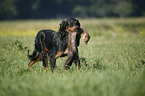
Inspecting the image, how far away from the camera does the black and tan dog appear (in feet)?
10.7

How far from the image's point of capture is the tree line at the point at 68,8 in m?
50.4

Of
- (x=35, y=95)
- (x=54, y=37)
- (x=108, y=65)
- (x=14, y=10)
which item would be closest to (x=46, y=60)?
(x=54, y=37)

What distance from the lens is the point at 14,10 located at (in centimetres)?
5038

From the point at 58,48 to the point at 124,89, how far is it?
1.82 metres

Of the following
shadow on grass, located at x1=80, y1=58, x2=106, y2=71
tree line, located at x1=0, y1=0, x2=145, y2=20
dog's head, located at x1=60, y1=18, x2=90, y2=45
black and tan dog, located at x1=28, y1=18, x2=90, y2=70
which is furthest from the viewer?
tree line, located at x1=0, y1=0, x2=145, y2=20

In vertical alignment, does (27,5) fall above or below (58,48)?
above

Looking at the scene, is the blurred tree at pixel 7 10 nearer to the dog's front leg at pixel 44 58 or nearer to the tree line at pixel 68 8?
the tree line at pixel 68 8

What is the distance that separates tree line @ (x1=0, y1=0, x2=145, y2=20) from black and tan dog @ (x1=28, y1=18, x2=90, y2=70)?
151 feet

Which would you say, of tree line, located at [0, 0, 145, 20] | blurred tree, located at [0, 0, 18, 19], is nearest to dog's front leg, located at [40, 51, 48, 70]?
tree line, located at [0, 0, 145, 20]

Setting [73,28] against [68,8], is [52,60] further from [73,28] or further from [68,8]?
[68,8]

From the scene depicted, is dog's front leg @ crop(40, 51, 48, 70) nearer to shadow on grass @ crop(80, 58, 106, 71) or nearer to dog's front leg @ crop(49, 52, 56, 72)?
dog's front leg @ crop(49, 52, 56, 72)

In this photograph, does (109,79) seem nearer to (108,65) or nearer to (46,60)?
(108,65)

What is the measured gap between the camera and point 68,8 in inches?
2768

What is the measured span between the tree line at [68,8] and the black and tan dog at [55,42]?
4599 cm
